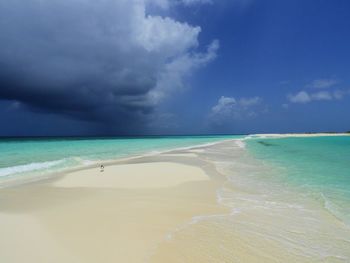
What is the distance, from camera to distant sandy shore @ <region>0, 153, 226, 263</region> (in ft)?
12.5

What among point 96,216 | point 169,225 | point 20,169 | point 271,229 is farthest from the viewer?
point 20,169

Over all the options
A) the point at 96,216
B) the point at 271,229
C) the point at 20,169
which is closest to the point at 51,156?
the point at 20,169

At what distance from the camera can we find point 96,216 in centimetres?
550

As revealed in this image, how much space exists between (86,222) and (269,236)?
3779 mm

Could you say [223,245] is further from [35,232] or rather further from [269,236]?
[35,232]

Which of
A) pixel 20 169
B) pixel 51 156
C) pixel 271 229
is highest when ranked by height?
pixel 51 156

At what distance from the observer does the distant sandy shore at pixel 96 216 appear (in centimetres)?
381

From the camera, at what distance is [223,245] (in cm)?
400

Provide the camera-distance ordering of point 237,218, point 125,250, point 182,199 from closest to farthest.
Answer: point 125,250 < point 237,218 < point 182,199

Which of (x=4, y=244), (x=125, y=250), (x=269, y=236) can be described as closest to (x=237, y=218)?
(x=269, y=236)

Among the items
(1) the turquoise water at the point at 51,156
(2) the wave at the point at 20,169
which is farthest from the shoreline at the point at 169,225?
(1) the turquoise water at the point at 51,156

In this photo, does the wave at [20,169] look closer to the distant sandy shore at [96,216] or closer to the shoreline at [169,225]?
the distant sandy shore at [96,216]

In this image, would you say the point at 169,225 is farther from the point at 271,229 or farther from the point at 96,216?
the point at 271,229

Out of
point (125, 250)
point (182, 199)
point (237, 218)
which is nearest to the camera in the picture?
point (125, 250)
